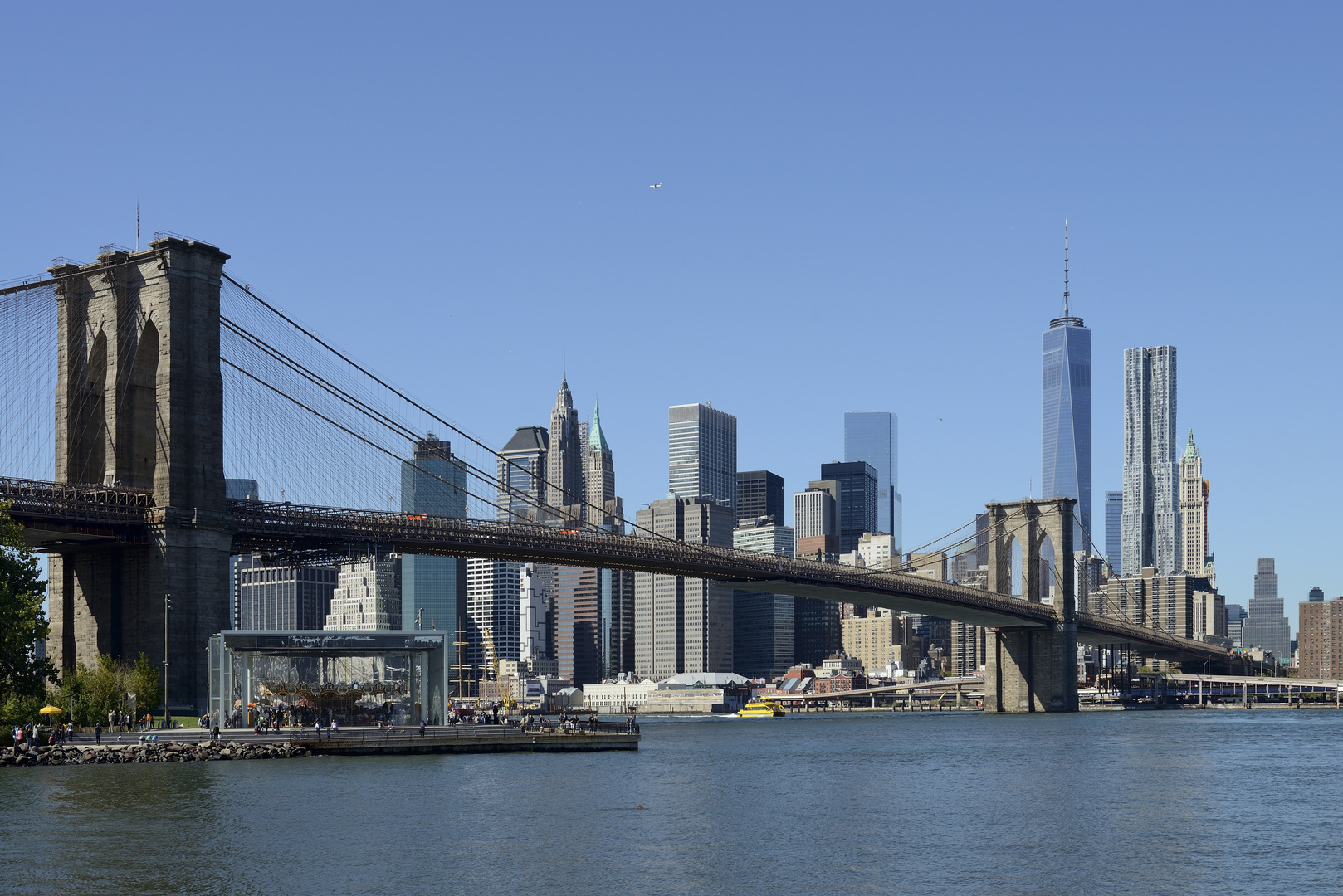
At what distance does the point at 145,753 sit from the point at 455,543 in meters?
27.6

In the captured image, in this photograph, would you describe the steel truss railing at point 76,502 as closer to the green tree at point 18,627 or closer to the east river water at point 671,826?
the green tree at point 18,627

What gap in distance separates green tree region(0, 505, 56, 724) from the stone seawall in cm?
292

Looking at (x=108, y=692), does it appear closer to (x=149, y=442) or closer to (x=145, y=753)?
(x=145, y=753)

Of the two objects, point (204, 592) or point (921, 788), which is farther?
point (204, 592)

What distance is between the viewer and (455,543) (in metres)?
87.9

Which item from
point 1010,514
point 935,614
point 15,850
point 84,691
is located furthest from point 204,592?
point 1010,514

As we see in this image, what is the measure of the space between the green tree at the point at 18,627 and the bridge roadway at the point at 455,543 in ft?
13.5

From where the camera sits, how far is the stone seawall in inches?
2414

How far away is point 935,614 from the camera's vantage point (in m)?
135

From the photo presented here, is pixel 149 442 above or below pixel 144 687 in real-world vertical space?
above

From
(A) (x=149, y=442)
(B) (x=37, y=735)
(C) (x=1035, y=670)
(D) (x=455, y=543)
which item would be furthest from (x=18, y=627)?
(C) (x=1035, y=670)

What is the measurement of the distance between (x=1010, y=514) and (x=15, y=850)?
135741 millimetres

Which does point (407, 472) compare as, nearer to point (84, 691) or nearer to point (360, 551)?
point (360, 551)

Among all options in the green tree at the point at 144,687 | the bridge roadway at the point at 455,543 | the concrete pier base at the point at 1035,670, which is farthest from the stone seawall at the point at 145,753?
the concrete pier base at the point at 1035,670
